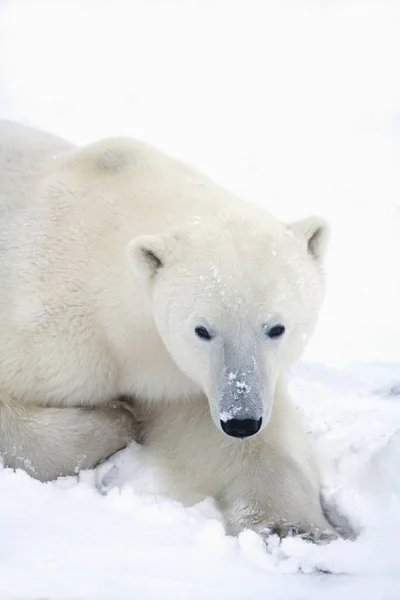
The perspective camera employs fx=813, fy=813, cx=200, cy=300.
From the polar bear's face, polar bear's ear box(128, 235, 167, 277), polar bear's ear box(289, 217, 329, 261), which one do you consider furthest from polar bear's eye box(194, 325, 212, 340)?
polar bear's ear box(289, 217, 329, 261)

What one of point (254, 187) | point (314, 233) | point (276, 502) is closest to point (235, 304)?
point (314, 233)

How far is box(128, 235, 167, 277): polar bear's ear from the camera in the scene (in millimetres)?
2848

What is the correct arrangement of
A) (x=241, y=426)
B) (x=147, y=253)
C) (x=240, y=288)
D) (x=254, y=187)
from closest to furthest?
(x=241, y=426)
(x=240, y=288)
(x=147, y=253)
(x=254, y=187)

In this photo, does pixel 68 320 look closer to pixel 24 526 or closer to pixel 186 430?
pixel 186 430

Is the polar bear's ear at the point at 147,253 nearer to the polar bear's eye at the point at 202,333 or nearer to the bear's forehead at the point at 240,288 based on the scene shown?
the bear's forehead at the point at 240,288

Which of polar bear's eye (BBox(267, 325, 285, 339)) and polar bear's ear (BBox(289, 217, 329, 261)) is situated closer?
polar bear's eye (BBox(267, 325, 285, 339))

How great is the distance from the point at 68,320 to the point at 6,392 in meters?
0.38

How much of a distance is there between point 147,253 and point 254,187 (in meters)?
3.90

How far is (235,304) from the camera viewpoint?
2662mm

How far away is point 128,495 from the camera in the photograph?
2777 millimetres

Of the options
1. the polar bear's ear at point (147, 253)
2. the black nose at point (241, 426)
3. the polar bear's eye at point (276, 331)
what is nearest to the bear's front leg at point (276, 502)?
the black nose at point (241, 426)

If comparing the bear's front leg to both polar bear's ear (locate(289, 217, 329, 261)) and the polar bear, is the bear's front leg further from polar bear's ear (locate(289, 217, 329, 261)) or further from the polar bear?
polar bear's ear (locate(289, 217, 329, 261))

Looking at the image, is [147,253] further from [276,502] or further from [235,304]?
[276,502]

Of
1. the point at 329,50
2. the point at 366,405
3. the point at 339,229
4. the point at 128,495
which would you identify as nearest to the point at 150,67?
the point at 329,50
